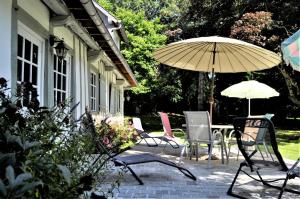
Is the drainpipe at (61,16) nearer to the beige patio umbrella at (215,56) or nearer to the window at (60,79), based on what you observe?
the window at (60,79)

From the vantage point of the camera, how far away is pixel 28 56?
5.72 meters

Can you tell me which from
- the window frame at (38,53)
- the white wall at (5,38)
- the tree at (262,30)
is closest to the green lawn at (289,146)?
the tree at (262,30)

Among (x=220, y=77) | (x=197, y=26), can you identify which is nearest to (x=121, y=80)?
(x=197, y=26)

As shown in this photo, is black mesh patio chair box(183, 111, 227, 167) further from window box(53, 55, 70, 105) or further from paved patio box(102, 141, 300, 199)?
window box(53, 55, 70, 105)

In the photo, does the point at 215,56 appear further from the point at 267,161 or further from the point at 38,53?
the point at 267,161

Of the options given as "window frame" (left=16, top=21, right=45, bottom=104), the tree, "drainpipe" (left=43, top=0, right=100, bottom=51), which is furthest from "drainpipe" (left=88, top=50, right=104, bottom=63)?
the tree

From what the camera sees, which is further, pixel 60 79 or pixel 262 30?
pixel 262 30

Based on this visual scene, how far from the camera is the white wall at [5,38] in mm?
4357

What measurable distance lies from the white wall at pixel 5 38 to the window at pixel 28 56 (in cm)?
44

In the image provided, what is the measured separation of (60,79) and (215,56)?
375 cm

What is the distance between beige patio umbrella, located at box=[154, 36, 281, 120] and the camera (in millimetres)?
8227

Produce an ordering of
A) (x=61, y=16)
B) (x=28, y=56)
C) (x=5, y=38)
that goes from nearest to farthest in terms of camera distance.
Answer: (x=5, y=38)
(x=28, y=56)
(x=61, y=16)

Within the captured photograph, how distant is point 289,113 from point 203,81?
8.63m

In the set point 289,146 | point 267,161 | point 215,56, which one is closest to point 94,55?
point 215,56
